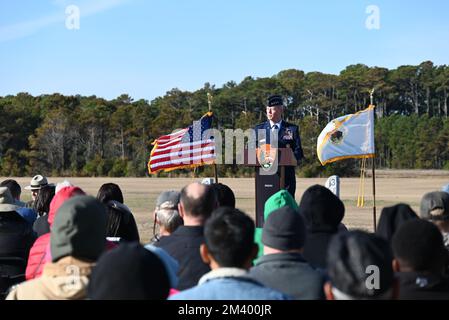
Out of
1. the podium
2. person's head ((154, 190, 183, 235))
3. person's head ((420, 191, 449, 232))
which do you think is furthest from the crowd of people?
the podium

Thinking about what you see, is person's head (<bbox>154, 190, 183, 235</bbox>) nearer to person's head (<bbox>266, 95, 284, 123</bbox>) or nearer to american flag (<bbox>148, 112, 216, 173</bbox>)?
person's head (<bbox>266, 95, 284, 123</bbox>)

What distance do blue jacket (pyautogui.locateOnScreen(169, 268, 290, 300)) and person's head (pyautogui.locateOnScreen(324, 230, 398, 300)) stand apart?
0.35 metres

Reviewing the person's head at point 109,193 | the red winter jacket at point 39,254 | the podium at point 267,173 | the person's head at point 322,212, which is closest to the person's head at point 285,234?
the person's head at point 322,212

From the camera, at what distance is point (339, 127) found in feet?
42.9

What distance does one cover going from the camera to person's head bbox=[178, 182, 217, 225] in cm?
488

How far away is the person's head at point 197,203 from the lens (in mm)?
4879

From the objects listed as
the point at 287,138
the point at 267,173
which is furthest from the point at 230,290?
the point at 287,138

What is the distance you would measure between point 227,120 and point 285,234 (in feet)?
206

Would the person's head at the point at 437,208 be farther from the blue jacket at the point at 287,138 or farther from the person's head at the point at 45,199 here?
the person's head at the point at 45,199

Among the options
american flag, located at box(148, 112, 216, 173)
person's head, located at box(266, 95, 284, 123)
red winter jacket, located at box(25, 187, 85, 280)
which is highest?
person's head, located at box(266, 95, 284, 123)

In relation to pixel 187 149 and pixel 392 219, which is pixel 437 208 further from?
pixel 187 149

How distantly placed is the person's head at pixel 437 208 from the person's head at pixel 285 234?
5.91 feet
